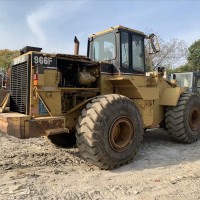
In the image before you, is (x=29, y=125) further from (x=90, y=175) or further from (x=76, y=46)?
(x=76, y=46)

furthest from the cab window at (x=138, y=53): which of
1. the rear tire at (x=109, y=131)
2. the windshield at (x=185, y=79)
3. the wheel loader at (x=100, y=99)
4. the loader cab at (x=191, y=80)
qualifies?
the windshield at (x=185, y=79)

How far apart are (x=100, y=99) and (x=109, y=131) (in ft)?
2.09

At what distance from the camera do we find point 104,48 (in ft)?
22.5

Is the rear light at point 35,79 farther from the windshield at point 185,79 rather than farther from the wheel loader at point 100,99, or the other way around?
the windshield at point 185,79

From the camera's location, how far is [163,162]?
18.8 feet

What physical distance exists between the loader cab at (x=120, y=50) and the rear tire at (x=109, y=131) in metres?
1.18

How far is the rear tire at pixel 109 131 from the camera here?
16.4 feet

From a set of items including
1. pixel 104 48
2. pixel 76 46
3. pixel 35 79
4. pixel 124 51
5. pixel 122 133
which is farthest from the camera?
pixel 104 48

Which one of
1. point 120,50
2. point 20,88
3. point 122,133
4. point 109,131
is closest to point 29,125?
point 20,88

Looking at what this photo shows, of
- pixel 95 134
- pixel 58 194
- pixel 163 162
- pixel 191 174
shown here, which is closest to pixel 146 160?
pixel 163 162

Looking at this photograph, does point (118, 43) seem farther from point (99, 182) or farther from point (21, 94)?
point (99, 182)

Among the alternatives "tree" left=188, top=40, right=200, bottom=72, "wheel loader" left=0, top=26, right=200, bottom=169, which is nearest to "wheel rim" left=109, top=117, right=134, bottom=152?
"wheel loader" left=0, top=26, right=200, bottom=169

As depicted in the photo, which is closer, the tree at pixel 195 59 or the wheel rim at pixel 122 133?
the wheel rim at pixel 122 133

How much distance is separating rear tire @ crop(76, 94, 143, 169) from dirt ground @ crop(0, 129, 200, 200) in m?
0.25
